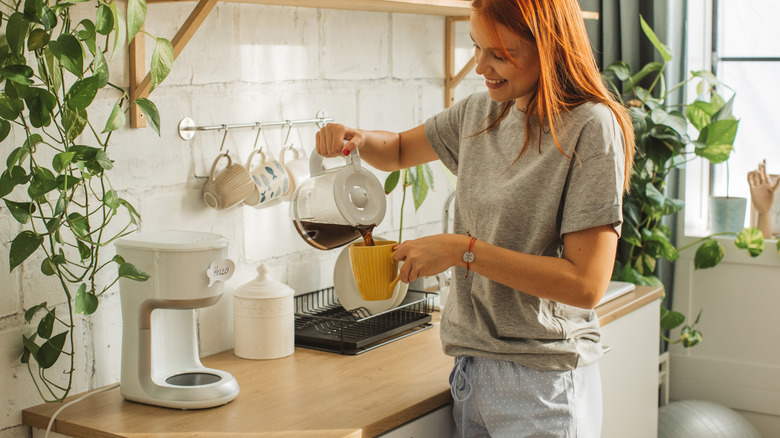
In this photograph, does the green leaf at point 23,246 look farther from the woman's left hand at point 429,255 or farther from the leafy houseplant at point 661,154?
the leafy houseplant at point 661,154

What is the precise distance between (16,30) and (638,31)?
2071mm

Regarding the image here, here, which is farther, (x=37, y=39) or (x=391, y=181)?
(x=391, y=181)

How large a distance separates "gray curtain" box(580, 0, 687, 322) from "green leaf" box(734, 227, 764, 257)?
0.24 metres

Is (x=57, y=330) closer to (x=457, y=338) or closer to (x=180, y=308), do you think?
(x=180, y=308)

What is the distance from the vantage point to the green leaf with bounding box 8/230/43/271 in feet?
4.23

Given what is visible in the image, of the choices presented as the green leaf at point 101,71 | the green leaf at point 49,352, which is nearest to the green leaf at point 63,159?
the green leaf at point 101,71

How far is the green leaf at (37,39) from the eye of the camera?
1235mm

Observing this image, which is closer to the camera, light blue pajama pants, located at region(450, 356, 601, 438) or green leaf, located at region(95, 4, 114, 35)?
green leaf, located at region(95, 4, 114, 35)

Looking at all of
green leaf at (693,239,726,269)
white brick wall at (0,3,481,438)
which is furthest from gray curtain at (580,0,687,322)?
white brick wall at (0,3,481,438)

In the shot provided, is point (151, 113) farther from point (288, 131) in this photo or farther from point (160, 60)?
point (288, 131)

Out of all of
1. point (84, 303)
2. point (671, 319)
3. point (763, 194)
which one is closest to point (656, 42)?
point (763, 194)

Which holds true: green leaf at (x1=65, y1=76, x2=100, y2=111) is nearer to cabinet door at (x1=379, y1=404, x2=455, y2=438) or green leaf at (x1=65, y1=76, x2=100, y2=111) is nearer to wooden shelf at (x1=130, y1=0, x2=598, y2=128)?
wooden shelf at (x1=130, y1=0, x2=598, y2=128)

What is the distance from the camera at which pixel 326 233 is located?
1589 millimetres

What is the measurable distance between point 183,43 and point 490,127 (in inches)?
23.5
